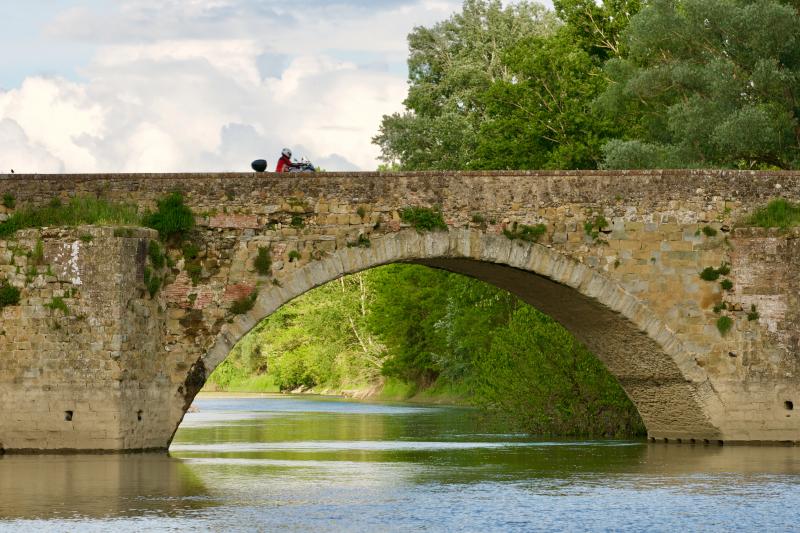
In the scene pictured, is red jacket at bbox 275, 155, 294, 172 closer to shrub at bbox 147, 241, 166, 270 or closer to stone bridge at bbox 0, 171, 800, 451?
stone bridge at bbox 0, 171, 800, 451

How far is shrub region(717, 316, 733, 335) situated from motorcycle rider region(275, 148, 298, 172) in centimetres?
630

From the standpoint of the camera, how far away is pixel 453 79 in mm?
43344

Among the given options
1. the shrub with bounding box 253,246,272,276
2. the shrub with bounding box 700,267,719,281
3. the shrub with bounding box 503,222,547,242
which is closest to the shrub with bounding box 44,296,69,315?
the shrub with bounding box 253,246,272,276

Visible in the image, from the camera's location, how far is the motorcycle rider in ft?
70.1

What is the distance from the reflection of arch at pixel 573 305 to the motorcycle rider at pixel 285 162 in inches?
81.5

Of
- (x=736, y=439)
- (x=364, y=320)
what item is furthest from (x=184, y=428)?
(x=364, y=320)

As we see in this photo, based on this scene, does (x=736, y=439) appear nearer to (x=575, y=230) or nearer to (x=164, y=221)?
(x=575, y=230)

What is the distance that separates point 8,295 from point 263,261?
10.6 feet

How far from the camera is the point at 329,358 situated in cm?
5178

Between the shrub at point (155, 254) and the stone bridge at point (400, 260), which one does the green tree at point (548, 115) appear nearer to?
the stone bridge at point (400, 260)

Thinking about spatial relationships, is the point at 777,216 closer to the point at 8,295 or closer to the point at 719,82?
the point at 719,82

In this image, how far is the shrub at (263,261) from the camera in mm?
19797

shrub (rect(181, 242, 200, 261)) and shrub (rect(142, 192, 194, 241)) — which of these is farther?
shrub (rect(181, 242, 200, 261))

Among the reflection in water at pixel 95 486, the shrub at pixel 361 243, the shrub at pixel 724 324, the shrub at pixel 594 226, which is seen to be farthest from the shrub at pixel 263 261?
the shrub at pixel 724 324
